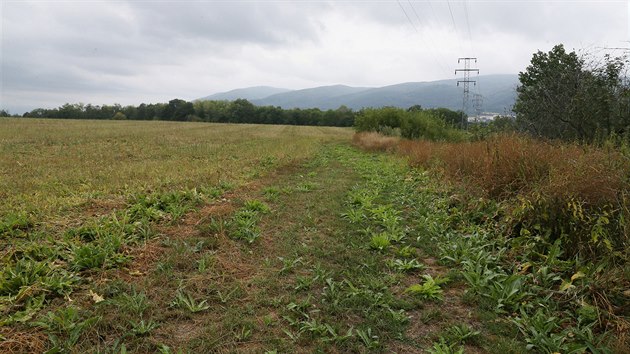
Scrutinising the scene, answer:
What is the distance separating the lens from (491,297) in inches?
134

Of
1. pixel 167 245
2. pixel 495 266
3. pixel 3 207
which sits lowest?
pixel 495 266

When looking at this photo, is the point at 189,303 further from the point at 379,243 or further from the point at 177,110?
the point at 177,110

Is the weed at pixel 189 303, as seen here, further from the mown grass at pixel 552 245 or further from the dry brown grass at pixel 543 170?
the dry brown grass at pixel 543 170

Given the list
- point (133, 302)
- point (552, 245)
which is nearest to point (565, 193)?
point (552, 245)

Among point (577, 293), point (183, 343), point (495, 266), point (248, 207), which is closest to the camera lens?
point (183, 343)

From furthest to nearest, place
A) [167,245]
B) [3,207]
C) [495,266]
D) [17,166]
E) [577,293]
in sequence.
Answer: [17,166], [3,207], [167,245], [495,266], [577,293]

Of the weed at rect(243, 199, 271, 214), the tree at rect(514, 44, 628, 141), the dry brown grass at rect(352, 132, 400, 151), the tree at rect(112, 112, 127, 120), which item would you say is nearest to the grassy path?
the weed at rect(243, 199, 271, 214)

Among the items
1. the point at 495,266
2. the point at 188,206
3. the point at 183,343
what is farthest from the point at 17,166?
the point at 495,266

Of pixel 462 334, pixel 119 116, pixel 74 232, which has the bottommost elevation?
pixel 462 334

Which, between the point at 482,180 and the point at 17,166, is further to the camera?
the point at 17,166

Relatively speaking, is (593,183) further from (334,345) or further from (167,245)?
(167,245)

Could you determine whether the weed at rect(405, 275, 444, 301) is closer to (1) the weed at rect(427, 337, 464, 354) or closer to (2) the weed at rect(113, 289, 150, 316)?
(1) the weed at rect(427, 337, 464, 354)

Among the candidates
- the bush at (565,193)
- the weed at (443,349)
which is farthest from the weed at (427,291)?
the bush at (565,193)

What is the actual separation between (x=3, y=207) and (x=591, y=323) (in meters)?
7.68
